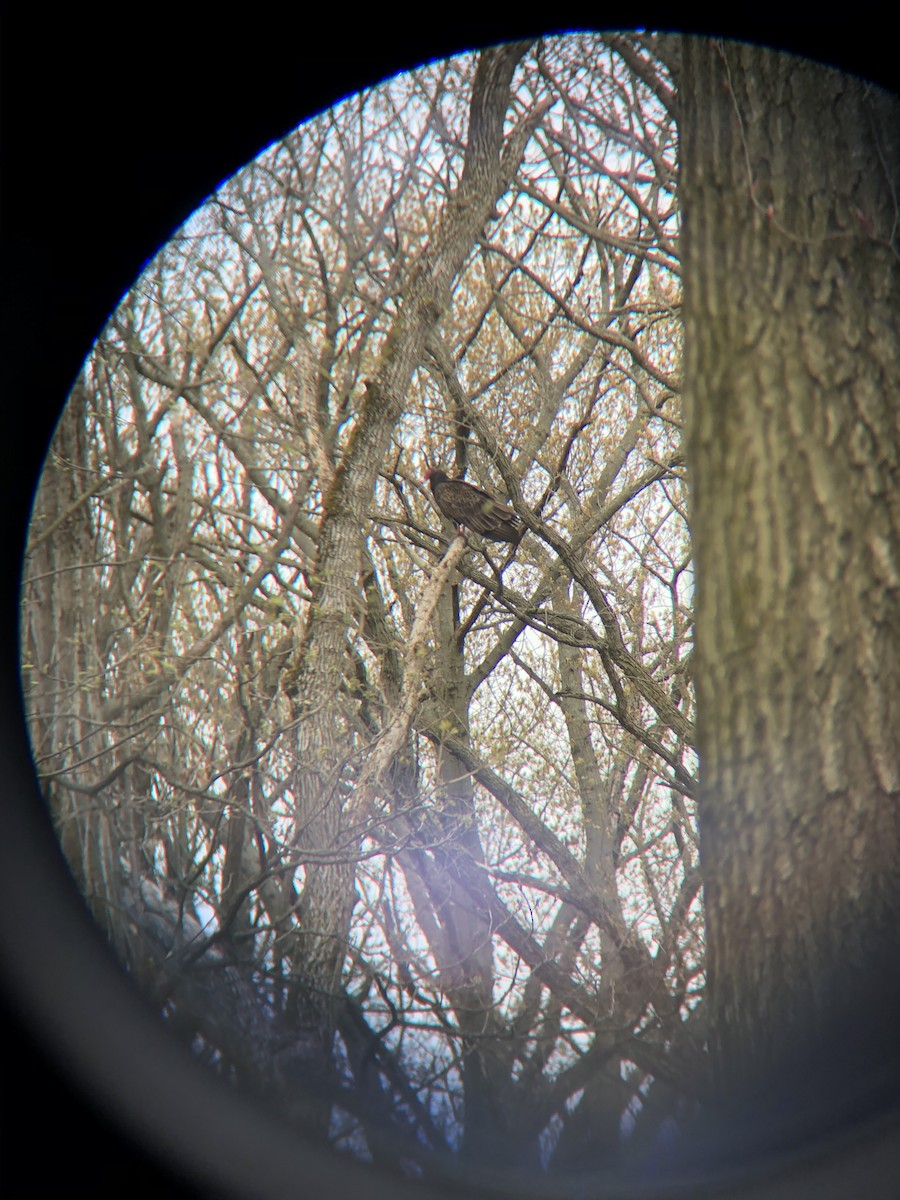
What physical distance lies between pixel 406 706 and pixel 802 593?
173 cm

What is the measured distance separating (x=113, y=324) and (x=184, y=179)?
1356 millimetres

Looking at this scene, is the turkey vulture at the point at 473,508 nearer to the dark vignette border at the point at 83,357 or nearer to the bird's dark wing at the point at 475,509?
the bird's dark wing at the point at 475,509

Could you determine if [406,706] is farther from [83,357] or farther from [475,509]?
[83,357]

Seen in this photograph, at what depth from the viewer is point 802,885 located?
0.78 meters

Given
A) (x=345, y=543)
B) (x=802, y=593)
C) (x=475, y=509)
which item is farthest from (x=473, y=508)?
(x=802, y=593)

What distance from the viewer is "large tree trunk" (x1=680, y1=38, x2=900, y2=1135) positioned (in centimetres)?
77

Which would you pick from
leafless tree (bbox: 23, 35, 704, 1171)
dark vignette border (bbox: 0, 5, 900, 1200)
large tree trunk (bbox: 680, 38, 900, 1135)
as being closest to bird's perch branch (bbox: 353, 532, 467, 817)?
leafless tree (bbox: 23, 35, 704, 1171)

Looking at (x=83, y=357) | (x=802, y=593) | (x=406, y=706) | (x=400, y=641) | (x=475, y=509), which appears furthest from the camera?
(x=400, y=641)

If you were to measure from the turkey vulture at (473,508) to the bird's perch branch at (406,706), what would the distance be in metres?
0.11

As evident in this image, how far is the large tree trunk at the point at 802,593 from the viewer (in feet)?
2.53

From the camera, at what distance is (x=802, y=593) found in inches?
32.4

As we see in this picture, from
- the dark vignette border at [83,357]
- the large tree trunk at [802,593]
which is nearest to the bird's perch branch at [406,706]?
the dark vignette border at [83,357]

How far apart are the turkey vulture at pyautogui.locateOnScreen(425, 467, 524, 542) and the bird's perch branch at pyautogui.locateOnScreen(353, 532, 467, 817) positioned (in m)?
0.11

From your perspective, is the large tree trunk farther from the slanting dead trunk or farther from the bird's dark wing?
the bird's dark wing
